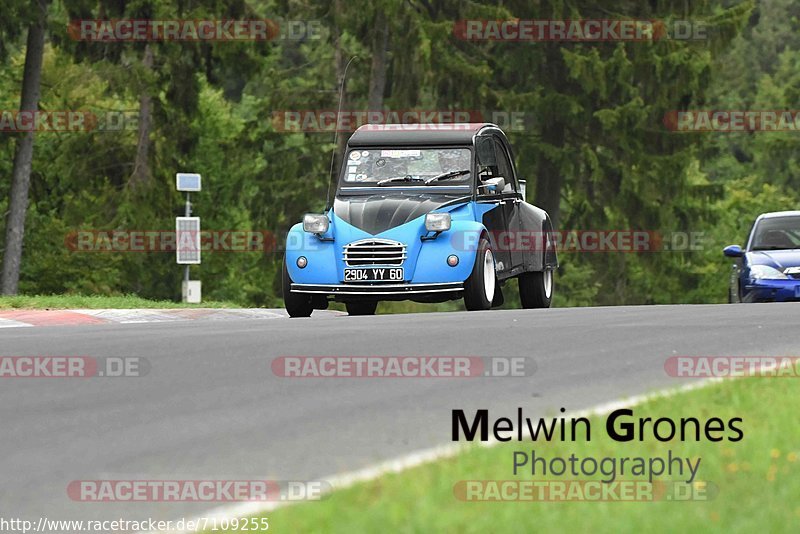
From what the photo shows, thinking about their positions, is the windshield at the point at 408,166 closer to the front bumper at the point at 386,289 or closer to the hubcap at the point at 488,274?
the hubcap at the point at 488,274

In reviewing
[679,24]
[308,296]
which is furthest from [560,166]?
[308,296]

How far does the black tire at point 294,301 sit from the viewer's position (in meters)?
19.8

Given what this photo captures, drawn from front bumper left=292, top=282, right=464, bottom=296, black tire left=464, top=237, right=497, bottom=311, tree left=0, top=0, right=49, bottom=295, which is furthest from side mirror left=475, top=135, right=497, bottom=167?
tree left=0, top=0, right=49, bottom=295

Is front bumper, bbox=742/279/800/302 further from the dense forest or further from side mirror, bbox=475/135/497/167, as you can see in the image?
the dense forest

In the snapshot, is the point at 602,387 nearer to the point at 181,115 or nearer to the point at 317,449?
the point at 317,449

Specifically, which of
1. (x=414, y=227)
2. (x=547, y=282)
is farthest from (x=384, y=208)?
(x=547, y=282)

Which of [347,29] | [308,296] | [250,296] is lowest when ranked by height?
[250,296]

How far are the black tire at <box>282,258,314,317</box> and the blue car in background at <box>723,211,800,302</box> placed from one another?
19.4 feet

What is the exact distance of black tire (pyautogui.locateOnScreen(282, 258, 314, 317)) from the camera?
19750 millimetres

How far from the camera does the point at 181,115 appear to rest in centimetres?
4450

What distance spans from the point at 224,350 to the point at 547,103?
103 feet

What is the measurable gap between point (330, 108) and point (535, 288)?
2342cm

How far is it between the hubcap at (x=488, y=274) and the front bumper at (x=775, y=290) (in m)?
4.70

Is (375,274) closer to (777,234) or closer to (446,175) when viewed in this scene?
(446,175)
